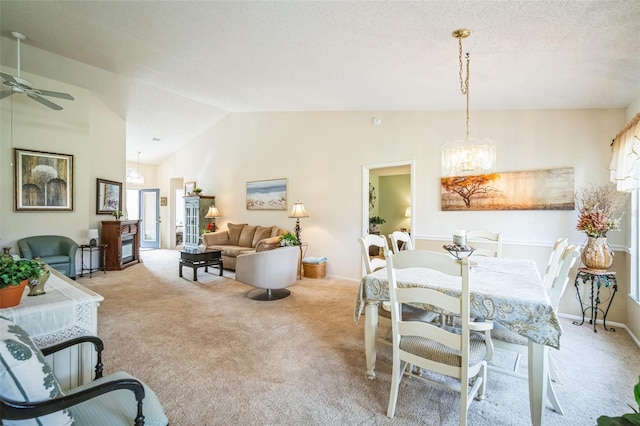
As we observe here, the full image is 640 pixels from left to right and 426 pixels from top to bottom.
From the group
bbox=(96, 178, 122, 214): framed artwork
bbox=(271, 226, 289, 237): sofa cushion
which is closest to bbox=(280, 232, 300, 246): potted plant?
bbox=(271, 226, 289, 237): sofa cushion

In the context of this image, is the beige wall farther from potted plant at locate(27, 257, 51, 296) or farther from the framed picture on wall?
potted plant at locate(27, 257, 51, 296)

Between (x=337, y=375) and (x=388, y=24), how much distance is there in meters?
2.70

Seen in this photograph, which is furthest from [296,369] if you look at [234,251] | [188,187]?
[188,187]

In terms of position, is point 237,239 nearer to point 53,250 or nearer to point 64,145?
point 53,250

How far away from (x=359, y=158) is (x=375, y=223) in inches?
109

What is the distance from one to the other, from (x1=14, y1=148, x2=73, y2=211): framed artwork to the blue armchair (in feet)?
1.73

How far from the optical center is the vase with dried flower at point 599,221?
3010 millimetres

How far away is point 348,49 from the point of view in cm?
278

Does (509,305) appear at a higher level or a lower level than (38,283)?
lower

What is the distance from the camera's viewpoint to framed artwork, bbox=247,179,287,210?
20.5ft

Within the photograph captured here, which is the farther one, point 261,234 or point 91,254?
point 261,234

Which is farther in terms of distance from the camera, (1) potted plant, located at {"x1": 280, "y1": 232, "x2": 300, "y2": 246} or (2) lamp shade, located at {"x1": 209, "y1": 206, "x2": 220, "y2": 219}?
(2) lamp shade, located at {"x1": 209, "y1": 206, "x2": 220, "y2": 219}

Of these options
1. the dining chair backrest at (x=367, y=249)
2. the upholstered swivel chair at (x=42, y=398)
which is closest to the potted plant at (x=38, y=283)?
the upholstered swivel chair at (x=42, y=398)

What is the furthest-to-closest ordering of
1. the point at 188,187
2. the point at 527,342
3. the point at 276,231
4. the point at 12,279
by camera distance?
the point at 188,187
the point at 276,231
the point at 527,342
the point at 12,279
